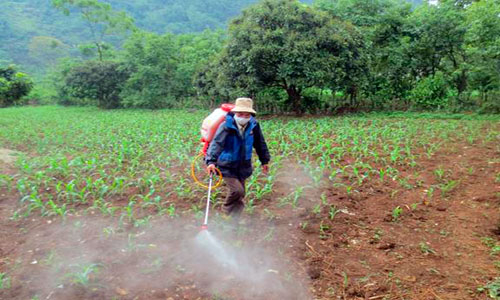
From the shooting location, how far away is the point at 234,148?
397cm

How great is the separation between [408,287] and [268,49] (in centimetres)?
1025

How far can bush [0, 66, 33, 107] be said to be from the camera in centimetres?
2723

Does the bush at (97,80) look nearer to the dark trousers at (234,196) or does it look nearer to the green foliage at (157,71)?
the green foliage at (157,71)

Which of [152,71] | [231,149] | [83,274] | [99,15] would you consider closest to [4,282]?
[83,274]

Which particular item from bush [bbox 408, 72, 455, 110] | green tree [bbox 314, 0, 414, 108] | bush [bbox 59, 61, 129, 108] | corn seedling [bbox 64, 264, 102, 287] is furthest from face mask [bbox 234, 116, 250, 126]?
bush [bbox 59, 61, 129, 108]

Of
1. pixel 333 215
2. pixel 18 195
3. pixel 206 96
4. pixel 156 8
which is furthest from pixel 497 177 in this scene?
pixel 156 8

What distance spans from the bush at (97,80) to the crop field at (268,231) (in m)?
19.0

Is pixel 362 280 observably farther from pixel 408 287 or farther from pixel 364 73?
pixel 364 73

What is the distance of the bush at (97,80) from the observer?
23750 millimetres

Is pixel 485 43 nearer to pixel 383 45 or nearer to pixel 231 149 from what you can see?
pixel 383 45

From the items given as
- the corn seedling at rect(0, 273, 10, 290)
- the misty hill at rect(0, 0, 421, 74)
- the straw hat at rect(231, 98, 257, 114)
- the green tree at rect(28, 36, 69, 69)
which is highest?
the misty hill at rect(0, 0, 421, 74)

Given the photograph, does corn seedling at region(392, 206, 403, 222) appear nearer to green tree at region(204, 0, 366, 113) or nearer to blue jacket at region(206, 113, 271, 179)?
blue jacket at region(206, 113, 271, 179)

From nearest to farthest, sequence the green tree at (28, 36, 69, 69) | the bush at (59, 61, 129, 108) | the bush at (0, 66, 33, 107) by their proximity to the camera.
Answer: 1. the bush at (59, 61, 129, 108)
2. the bush at (0, 66, 33, 107)
3. the green tree at (28, 36, 69, 69)

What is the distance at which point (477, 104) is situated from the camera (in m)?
13.4
